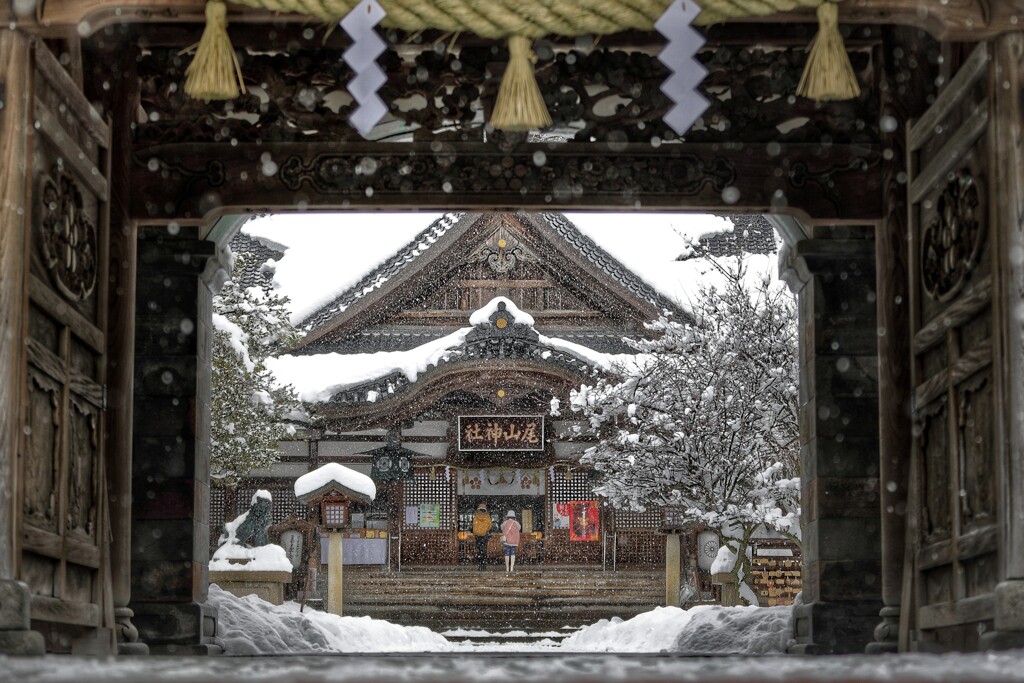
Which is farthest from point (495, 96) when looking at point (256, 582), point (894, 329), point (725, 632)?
point (256, 582)

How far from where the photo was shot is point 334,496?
22.0 metres

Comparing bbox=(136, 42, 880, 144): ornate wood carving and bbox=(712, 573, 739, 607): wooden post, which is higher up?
bbox=(136, 42, 880, 144): ornate wood carving

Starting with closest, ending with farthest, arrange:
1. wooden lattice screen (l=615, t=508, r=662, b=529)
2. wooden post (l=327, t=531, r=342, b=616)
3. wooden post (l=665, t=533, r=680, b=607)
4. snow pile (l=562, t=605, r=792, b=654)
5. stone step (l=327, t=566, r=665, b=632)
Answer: snow pile (l=562, t=605, r=792, b=654), wooden post (l=327, t=531, r=342, b=616), wooden post (l=665, t=533, r=680, b=607), stone step (l=327, t=566, r=665, b=632), wooden lattice screen (l=615, t=508, r=662, b=529)

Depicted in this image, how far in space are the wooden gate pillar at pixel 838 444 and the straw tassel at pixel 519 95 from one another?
162 inches

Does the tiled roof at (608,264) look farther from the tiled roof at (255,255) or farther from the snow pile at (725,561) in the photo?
the snow pile at (725,561)

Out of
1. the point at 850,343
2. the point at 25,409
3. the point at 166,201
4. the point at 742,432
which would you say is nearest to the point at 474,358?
the point at 742,432

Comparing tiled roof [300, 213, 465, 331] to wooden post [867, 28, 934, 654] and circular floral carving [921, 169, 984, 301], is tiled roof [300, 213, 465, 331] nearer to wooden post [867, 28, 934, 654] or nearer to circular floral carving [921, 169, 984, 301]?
wooden post [867, 28, 934, 654]

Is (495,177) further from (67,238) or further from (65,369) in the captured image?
(65,369)

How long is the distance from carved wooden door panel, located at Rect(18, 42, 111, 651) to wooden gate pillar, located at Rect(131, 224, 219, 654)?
216 cm

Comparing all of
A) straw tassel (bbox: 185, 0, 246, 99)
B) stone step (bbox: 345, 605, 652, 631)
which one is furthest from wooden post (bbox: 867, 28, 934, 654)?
stone step (bbox: 345, 605, 652, 631)

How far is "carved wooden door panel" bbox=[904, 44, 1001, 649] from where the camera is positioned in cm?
498

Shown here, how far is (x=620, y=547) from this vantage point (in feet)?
81.7

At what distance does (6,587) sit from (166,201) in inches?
116

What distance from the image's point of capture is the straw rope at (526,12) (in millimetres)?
4668
